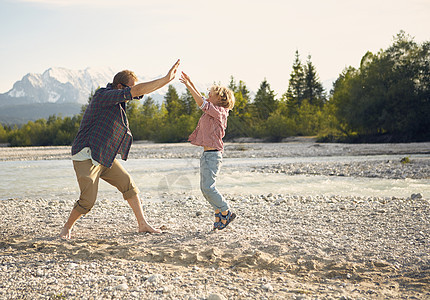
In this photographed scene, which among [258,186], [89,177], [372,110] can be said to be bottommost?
[258,186]

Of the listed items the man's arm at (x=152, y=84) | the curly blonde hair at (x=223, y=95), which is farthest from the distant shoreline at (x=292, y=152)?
the man's arm at (x=152, y=84)

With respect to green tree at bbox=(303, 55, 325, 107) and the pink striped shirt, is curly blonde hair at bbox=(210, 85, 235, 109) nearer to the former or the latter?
the pink striped shirt

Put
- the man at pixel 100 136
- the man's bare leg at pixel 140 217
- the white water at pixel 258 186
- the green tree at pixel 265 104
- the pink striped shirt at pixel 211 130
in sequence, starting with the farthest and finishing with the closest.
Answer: the green tree at pixel 265 104 → the white water at pixel 258 186 → the man's bare leg at pixel 140 217 → the pink striped shirt at pixel 211 130 → the man at pixel 100 136

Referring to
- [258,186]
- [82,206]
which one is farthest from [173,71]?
[258,186]

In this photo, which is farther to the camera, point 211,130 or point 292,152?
point 292,152

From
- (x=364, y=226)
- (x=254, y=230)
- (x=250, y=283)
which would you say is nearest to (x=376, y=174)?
(x=364, y=226)

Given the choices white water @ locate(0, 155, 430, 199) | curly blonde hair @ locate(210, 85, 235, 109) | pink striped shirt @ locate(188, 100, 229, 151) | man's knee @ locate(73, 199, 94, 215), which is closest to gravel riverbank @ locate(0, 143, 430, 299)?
man's knee @ locate(73, 199, 94, 215)

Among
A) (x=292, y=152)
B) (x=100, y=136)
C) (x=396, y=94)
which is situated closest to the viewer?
(x=100, y=136)

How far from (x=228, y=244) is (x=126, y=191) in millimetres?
1530

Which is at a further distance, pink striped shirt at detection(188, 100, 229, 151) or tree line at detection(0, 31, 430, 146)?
tree line at detection(0, 31, 430, 146)

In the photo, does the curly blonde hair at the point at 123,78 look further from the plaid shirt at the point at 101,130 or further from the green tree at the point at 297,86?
the green tree at the point at 297,86

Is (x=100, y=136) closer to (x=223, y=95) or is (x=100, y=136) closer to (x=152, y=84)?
(x=152, y=84)

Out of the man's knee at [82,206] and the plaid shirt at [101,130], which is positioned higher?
the plaid shirt at [101,130]

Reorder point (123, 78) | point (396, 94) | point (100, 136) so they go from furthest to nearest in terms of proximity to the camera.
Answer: point (396, 94) → point (123, 78) → point (100, 136)
